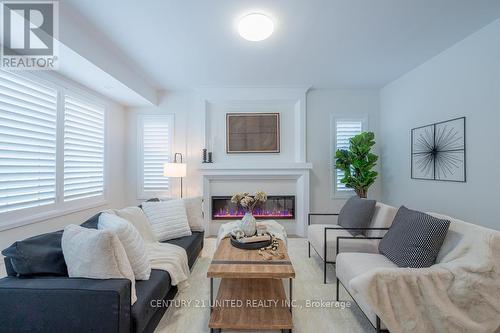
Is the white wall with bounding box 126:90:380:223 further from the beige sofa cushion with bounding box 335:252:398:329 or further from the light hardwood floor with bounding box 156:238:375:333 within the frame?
the beige sofa cushion with bounding box 335:252:398:329

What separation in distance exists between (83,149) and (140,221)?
5.90ft

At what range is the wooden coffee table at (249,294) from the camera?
1759mm

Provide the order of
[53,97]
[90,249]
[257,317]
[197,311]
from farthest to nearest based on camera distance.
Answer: [53,97]
[197,311]
[257,317]
[90,249]

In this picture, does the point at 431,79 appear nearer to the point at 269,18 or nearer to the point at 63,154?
the point at 269,18

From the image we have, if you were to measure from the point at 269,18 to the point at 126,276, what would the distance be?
100 inches

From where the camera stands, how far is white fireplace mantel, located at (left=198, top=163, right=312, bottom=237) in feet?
13.9

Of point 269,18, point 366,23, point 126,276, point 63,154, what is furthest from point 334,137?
point 63,154

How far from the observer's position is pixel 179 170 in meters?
3.97

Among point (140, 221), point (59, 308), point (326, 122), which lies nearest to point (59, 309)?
point (59, 308)

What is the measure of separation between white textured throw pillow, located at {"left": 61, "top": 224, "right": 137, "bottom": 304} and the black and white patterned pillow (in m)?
2.14

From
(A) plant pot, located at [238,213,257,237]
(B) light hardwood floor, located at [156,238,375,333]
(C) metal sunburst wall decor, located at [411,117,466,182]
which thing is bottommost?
(B) light hardwood floor, located at [156,238,375,333]

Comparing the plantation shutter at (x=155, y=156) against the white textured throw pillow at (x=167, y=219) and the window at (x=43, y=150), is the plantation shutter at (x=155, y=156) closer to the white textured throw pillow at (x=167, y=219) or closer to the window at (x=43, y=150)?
the window at (x=43, y=150)

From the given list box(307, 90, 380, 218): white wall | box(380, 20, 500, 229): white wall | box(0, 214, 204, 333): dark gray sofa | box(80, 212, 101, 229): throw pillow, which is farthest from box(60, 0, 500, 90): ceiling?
box(0, 214, 204, 333): dark gray sofa

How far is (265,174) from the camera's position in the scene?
4277mm
